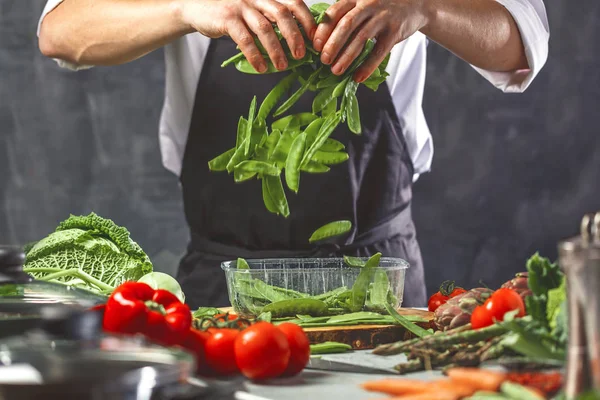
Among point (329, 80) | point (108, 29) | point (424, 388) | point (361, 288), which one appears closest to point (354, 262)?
point (361, 288)

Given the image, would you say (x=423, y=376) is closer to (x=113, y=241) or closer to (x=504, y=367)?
(x=504, y=367)

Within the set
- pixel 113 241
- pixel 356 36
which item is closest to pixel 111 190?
pixel 113 241

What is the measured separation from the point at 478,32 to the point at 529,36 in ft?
A: 0.71

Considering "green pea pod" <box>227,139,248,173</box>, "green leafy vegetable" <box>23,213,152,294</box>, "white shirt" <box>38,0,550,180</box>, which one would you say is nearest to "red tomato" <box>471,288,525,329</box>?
"green pea pod" <box>227,139,248,173</box>

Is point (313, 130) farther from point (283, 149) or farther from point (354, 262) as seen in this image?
point (354, 262)

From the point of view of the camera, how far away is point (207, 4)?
232cm

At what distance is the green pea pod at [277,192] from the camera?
231cm

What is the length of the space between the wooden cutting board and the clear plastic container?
139mm

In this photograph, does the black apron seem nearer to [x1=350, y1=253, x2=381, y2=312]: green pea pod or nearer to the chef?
the chef

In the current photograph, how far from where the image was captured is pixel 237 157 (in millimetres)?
2258

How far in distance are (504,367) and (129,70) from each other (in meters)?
→ 3.16

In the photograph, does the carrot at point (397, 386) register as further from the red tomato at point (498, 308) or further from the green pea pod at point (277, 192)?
the green pea pod at point (277, 192)

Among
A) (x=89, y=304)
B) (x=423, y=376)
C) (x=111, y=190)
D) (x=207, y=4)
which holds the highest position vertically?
(x=207, y=4)

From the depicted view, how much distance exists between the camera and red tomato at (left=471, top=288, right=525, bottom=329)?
174cm
